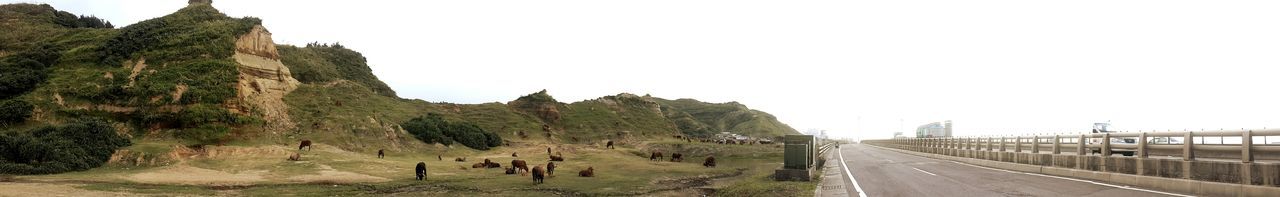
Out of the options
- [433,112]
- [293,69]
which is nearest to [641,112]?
[433,112]

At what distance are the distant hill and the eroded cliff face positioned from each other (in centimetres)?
11

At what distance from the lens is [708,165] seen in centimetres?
4400

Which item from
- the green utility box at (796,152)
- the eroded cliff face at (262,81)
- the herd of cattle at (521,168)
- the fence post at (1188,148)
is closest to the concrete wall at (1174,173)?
the fence post at (1188,148)

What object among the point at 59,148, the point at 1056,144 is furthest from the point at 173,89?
the point at 1056,144

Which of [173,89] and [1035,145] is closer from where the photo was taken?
[1035,145]

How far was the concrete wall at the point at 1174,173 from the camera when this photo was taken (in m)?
→ 12.6

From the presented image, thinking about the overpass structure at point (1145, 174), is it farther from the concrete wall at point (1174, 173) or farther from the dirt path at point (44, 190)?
the dirt path at point (44, 190)

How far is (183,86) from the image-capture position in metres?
44.5

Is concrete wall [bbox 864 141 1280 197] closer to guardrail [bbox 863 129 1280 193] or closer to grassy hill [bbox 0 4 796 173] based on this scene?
guardrail [bbox 863 129 1280 193]

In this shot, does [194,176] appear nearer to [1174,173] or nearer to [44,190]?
[44,190]

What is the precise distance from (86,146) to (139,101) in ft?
37.0

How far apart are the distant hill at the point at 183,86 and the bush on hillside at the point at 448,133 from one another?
1.45 metres

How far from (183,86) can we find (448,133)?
2436 centimetres

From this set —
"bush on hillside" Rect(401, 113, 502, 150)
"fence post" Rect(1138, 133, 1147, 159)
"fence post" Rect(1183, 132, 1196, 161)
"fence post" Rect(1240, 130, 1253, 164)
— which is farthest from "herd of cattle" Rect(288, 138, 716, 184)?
"fence post" Rect(1240, 130, 1253, 164)
